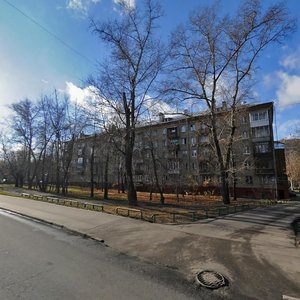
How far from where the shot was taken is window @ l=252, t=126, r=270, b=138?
4431cm

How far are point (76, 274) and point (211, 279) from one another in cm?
279

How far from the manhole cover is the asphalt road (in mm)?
437

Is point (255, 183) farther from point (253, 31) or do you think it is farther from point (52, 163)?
point (52, 163)

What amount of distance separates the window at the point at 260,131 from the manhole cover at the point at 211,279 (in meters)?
41.6

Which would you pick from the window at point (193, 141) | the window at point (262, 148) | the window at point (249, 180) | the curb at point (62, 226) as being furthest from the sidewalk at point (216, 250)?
the window at point (193, 141)

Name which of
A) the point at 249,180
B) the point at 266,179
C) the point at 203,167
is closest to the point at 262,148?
the point at 266,179

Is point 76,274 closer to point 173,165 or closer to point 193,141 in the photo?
point 173,165

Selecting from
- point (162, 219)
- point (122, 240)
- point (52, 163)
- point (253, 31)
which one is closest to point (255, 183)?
point (253, 31)

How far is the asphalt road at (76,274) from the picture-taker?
5.07 m

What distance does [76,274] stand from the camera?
6047mm

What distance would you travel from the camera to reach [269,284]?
5.66m

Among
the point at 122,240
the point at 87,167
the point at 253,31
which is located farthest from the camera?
the point at 87,167

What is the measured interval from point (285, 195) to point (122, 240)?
140 ft

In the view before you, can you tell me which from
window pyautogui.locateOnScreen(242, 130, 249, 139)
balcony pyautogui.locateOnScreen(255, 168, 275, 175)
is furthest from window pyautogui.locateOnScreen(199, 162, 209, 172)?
balcony pyautogui.locateOnScreen(255, 168, 275, 175)
